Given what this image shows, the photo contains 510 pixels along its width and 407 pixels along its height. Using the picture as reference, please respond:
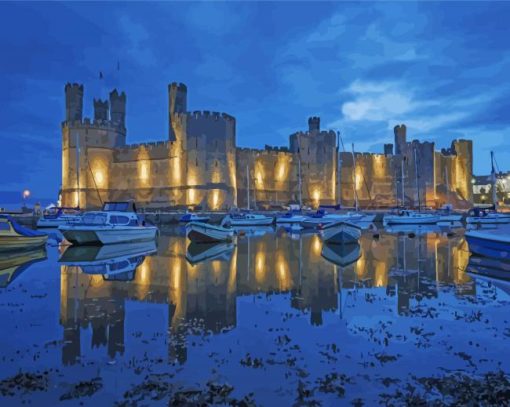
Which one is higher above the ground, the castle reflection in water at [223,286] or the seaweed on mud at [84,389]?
the castle reflection in water at [223,286]

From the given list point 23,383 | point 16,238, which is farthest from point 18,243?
point 23,383

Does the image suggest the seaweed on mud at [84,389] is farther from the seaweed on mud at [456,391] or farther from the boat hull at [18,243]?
the boat hull at [18,243]

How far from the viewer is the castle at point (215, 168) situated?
136 feet

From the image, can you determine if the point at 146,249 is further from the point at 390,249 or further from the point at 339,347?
the point at 339,347

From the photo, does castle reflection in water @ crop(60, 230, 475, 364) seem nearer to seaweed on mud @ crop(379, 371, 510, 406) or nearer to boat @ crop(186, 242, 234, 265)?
boat @ crop(186, 242, 234, 265)

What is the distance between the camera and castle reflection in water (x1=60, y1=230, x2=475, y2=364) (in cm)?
604

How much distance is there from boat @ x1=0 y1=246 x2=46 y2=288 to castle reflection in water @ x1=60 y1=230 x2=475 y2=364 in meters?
1.21

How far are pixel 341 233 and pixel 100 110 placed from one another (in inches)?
1483

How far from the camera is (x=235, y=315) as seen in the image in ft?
22.1

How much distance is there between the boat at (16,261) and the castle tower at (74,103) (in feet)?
105

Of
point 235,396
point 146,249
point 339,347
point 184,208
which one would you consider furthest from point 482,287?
point 184,208

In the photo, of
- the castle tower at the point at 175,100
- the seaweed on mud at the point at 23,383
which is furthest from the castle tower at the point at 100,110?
the seaweed on mud at the point at 23,383

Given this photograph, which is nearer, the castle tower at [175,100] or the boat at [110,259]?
the boat at [110,259]

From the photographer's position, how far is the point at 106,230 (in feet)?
55.8
